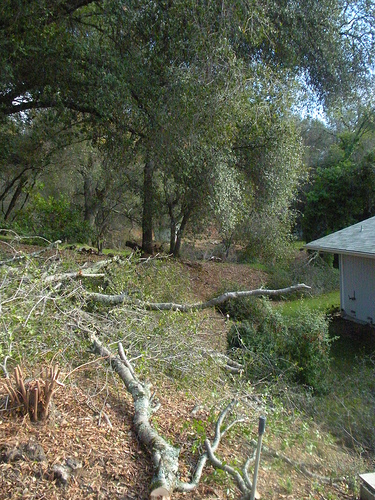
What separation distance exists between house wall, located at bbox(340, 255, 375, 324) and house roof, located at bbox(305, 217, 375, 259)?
574 mm

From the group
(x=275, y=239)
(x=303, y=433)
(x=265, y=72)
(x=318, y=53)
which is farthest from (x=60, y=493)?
(x=275, y=239)

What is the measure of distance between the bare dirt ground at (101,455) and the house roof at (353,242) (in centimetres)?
912

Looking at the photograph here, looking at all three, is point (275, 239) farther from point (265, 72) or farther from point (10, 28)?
point (10, 28)

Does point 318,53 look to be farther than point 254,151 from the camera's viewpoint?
No

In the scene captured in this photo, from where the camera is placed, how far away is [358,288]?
14156mm

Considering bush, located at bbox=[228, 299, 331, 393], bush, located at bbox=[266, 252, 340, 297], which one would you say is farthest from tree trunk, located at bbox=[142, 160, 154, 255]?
bush, located at bbox=[228, 299, 331, 393]

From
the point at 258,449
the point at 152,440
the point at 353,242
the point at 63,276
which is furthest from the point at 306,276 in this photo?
the point at 258,449

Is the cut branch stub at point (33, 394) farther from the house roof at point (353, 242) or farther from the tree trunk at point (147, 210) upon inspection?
the tree trunk at point (147, 210)

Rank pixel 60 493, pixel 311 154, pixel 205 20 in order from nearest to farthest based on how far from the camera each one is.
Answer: pixel 60 493
pixel 205 20
pixel 311 154

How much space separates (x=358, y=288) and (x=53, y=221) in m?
9.78

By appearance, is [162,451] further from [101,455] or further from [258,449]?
[258,449]

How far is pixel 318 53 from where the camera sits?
11.4 m

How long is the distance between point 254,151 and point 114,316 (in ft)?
28.4

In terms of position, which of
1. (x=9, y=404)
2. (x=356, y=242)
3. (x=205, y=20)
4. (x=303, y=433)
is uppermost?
(x=205, y=20)
